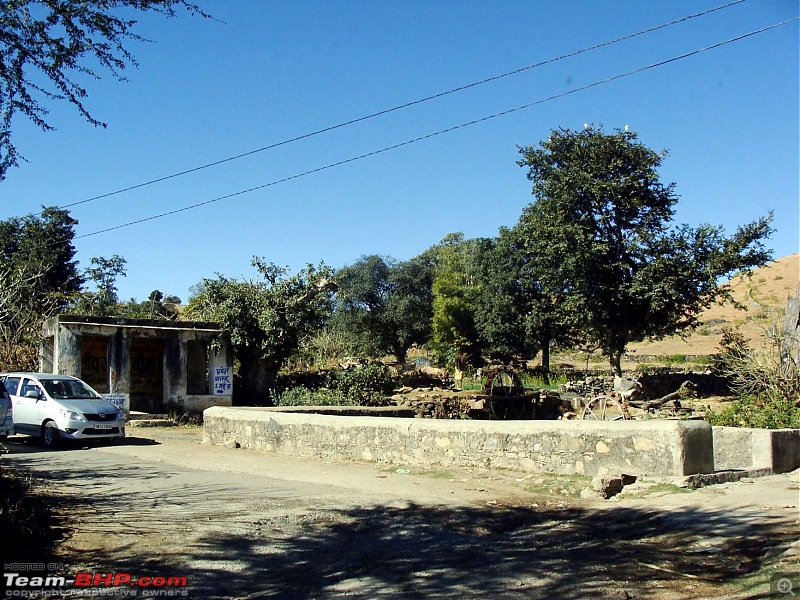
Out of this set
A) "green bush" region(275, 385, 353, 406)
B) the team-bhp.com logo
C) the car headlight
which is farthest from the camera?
"green bush" region(275, 385, 353, 406)

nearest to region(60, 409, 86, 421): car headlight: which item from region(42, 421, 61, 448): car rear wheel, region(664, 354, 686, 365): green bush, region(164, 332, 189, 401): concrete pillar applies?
region(42, 421, 61, 448): car rear wheel

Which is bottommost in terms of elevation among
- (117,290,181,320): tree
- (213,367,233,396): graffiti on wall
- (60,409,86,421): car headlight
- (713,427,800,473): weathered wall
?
(713,427,800,473): weathered wall

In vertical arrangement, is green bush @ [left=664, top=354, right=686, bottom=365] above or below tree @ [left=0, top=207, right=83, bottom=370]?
below

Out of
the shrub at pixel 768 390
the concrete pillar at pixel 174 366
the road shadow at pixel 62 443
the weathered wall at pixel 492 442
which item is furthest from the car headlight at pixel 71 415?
the shrub at pixel 768 390

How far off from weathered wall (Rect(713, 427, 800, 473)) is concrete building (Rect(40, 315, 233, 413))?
16419mm

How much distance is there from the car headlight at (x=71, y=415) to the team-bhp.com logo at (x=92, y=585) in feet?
34.6

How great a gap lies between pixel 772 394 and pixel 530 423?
6614mm

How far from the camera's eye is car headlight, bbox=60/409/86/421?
15.6m

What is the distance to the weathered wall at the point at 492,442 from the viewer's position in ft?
30.1

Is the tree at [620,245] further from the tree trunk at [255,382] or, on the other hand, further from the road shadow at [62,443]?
the road shadow at [62,443]

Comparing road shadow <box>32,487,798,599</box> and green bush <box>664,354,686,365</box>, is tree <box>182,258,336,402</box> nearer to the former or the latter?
road shadow <box>32,487,798,599</box>

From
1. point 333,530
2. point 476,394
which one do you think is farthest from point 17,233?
point 333,530

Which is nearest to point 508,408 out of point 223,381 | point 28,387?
point 223,381

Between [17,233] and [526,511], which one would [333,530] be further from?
[17,233]
